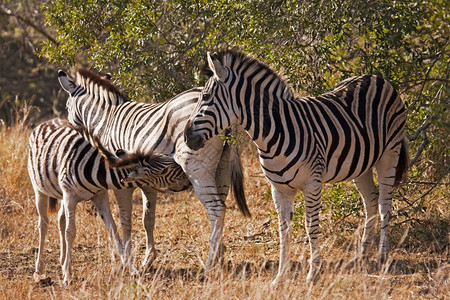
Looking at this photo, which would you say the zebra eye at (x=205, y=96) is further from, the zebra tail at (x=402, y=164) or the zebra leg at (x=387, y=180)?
the zebra tail at (x=402, y=164)

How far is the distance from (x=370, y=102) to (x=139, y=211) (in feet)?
15.0

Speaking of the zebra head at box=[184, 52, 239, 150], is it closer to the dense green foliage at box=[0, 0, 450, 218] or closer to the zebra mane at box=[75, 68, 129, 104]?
the dense green foliage at box=[0, 0, 450, 218]

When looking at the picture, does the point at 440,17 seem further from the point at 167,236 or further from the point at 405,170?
the point at 167,236

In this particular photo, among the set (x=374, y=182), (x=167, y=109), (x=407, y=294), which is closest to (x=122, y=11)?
(x=167, y=109)

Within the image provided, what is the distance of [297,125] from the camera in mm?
6020

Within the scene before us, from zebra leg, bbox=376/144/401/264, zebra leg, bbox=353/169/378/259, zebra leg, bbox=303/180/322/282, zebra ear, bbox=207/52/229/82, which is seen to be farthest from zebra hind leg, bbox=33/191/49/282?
zebra leg, bbox=376/144/401/264

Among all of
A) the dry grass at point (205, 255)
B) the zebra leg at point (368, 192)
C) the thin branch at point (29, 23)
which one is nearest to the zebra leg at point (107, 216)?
the dry grass at point (205, 255)

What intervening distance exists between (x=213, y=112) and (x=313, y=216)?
1355mm

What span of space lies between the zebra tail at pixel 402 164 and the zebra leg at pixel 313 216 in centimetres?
143

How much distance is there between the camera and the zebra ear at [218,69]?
5.86 metres

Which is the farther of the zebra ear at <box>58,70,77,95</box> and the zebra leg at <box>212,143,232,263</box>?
the zebra ear at <box>58,70,77,95</box>

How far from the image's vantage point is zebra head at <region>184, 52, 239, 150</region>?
19.1 ft

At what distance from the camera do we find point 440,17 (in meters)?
5.13

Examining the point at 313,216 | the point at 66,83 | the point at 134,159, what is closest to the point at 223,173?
the point at 134,159
